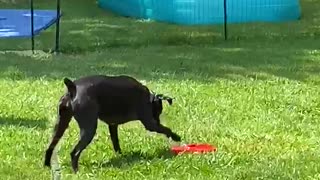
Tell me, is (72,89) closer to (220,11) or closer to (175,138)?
(175,138)

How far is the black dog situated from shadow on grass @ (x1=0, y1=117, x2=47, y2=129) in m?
1.09

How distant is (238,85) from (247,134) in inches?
91.9

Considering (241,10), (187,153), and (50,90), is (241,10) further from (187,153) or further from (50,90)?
(187,153)

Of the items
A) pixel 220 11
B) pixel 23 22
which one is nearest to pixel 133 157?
pixel 220 11

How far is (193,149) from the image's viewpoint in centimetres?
595

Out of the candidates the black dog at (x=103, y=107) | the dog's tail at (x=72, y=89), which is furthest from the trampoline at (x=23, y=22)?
the dog's tail at (x=72, y=89)

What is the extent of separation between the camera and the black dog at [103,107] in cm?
553

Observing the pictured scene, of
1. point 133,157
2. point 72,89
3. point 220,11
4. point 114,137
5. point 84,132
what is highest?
point 72,89

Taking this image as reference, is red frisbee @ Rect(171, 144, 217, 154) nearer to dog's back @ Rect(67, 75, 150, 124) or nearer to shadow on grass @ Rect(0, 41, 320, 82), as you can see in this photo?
dog's back @ Rect(67, 75, 150, 124)

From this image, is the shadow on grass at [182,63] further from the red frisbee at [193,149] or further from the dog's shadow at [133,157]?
the dog's shadow at [133,157]

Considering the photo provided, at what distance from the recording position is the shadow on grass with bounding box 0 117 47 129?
6832mm

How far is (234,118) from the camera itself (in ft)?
23.5

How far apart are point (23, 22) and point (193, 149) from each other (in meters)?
10.6

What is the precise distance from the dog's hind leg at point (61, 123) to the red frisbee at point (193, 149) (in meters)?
0.79
